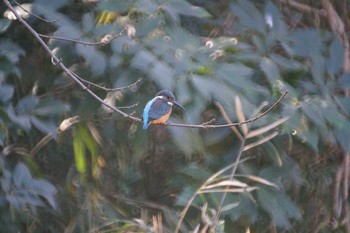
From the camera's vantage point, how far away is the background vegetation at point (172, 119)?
3250 mm

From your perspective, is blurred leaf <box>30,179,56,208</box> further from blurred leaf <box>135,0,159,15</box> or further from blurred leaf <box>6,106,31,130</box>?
blurred leaf <box>135,0,159,15</box>

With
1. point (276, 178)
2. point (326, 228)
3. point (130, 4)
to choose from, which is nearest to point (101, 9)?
point (130, 4)

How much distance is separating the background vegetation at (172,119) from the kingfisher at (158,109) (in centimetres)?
50

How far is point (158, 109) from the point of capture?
8.20 ft

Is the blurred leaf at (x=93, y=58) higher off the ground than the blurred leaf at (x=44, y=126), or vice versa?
the blurred leaf at (x=93, y=58)

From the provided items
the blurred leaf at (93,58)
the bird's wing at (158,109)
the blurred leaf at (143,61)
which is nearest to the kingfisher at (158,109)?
the bird's wing at (158,109)

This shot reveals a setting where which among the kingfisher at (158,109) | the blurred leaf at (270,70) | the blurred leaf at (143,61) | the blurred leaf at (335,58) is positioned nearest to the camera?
the kingfisher at (158,109)

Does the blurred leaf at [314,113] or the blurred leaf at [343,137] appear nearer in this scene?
the blurred leaf at [314,113]

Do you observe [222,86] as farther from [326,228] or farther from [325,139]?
[326,228]

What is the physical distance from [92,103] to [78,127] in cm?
17

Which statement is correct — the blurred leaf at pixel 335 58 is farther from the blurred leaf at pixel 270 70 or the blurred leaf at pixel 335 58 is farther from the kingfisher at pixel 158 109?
the kingfisher at pixel 158 109

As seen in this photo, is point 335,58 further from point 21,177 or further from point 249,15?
point 21,177

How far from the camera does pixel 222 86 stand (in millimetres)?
3201

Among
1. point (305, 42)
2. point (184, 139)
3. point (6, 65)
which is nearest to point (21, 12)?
point (6, 65)
